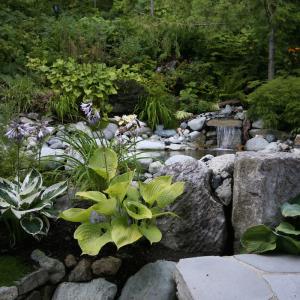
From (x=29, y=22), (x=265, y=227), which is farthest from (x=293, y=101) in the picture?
(x=29, y=22)

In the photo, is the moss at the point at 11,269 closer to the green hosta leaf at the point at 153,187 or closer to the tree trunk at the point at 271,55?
the green hosta leaf at the point at 153,187

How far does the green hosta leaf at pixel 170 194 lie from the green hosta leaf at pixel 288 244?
0.69 m

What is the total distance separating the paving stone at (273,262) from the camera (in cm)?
271

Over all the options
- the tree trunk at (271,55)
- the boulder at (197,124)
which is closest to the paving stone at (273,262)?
the boulder at (197,124)

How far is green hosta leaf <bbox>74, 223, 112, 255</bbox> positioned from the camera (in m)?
2.79

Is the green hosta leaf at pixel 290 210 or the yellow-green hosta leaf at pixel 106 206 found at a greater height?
the yellow-green hosta leaf at pixel 106 206

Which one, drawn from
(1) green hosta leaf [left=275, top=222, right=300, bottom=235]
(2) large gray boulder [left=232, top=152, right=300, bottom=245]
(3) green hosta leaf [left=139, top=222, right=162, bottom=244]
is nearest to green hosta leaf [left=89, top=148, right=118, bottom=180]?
(3) green hosta leaf [left=139, top=222, right=162, bottom=244]

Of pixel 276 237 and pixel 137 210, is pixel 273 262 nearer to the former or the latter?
pixel 276 237

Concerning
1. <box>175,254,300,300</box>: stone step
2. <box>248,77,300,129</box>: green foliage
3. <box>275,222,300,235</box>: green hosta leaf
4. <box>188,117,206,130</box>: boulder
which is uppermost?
<box>248,77,300,129</box>: green foliage

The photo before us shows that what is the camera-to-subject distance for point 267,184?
3072mm

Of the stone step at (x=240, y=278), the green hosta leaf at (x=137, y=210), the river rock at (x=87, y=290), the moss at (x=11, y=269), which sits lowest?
the river rock at (x=87, y=290)

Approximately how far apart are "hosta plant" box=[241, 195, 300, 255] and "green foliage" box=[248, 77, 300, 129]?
3544mm

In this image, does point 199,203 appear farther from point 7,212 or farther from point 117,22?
point 117,22

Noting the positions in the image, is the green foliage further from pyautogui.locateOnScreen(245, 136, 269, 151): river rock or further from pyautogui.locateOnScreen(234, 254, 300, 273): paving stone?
pyautogui.locateOnScreen(234, 254, 300, 273): paving stone
